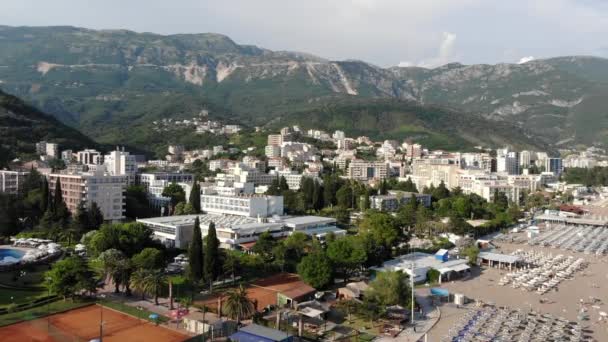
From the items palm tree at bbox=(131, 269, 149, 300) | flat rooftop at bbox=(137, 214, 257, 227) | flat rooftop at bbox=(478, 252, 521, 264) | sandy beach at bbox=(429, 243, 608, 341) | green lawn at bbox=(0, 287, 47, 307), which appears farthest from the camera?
flat rooftop at bbox=(137, 214, 257, 227)

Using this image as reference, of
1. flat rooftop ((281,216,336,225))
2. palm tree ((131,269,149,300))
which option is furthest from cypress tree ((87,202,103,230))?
palm tree ((131,269,149,300))

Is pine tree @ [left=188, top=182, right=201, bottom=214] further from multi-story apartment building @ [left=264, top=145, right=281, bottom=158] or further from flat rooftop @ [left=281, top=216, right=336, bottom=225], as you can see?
multi-story apartment building @ [left=264, top=145, right=281, bottom=158]

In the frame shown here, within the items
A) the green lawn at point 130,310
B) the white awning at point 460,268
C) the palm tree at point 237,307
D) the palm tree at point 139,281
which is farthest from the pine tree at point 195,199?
the palm tree at point 237,307

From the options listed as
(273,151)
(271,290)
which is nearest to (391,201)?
(271,290)

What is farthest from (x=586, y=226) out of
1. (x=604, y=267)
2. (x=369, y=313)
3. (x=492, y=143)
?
(x=492, y=143)

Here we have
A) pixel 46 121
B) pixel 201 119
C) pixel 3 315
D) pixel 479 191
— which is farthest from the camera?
pixel 201 119

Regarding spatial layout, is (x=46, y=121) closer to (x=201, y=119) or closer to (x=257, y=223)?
(x=201, y=119)
